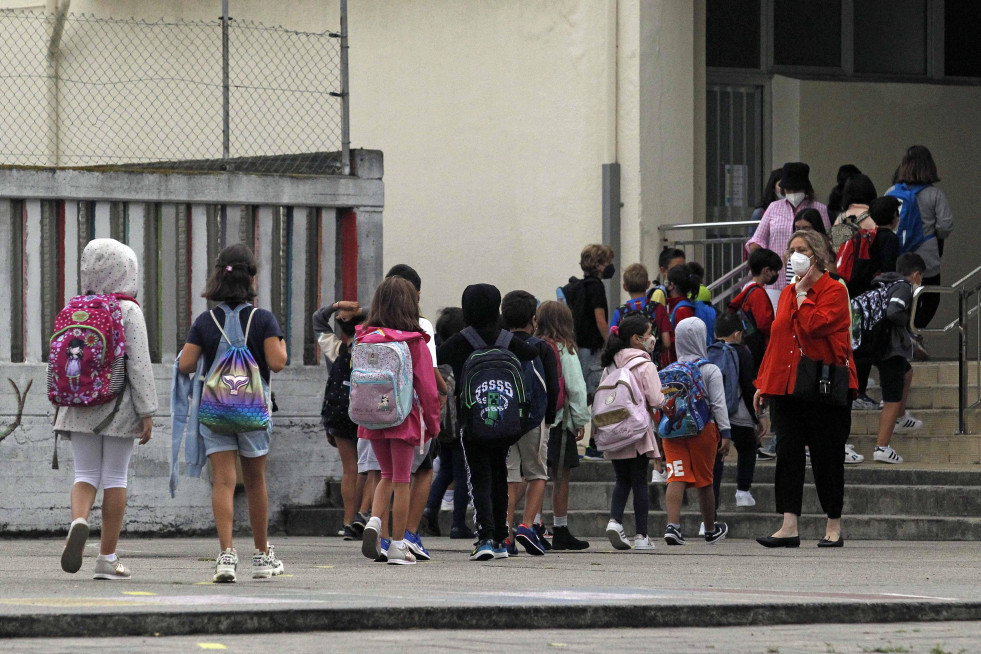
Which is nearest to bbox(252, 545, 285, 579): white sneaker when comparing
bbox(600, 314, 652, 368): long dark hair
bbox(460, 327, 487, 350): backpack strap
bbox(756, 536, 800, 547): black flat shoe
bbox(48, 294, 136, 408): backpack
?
bbox(48, 294, 136, 408): backpack

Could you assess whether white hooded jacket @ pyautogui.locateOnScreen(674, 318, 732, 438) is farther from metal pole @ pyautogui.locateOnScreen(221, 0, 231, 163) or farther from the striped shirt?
metal pole @ pyautogui.locateOnScreen(221, 0, 231, 163)

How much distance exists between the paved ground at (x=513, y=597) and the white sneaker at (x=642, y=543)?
0.67 meters

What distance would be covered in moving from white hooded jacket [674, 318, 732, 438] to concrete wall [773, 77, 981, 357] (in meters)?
7.45

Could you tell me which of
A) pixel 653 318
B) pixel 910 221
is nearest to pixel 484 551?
pixel 653 318

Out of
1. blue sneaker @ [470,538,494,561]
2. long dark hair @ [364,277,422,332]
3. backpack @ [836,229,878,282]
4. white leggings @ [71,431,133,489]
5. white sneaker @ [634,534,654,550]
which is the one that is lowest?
white sneaker @ [634,534,654,550]

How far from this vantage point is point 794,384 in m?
11.3

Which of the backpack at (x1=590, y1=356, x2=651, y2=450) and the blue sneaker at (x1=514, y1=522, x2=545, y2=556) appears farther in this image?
the backpack at (x1=590, y1=356, x2=651, y2=450)

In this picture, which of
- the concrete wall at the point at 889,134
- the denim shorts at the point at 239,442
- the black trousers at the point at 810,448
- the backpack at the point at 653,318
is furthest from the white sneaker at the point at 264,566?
the concrete wall at the point at 889,134

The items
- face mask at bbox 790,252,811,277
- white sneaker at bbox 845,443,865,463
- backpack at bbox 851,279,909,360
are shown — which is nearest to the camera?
face mask at bbox 790,252,811,277

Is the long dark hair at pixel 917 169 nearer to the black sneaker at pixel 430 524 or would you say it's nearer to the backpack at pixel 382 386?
the black sneaker at pixel 430 524

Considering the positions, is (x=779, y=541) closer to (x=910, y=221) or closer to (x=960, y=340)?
(x=960, y=340)

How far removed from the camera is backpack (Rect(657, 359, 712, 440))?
38.5 feet

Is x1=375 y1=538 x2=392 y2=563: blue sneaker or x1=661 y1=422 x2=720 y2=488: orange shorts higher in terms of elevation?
x1=661 y1=422 x2=720 y2=488: orange shorts

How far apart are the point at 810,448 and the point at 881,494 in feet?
4.16
